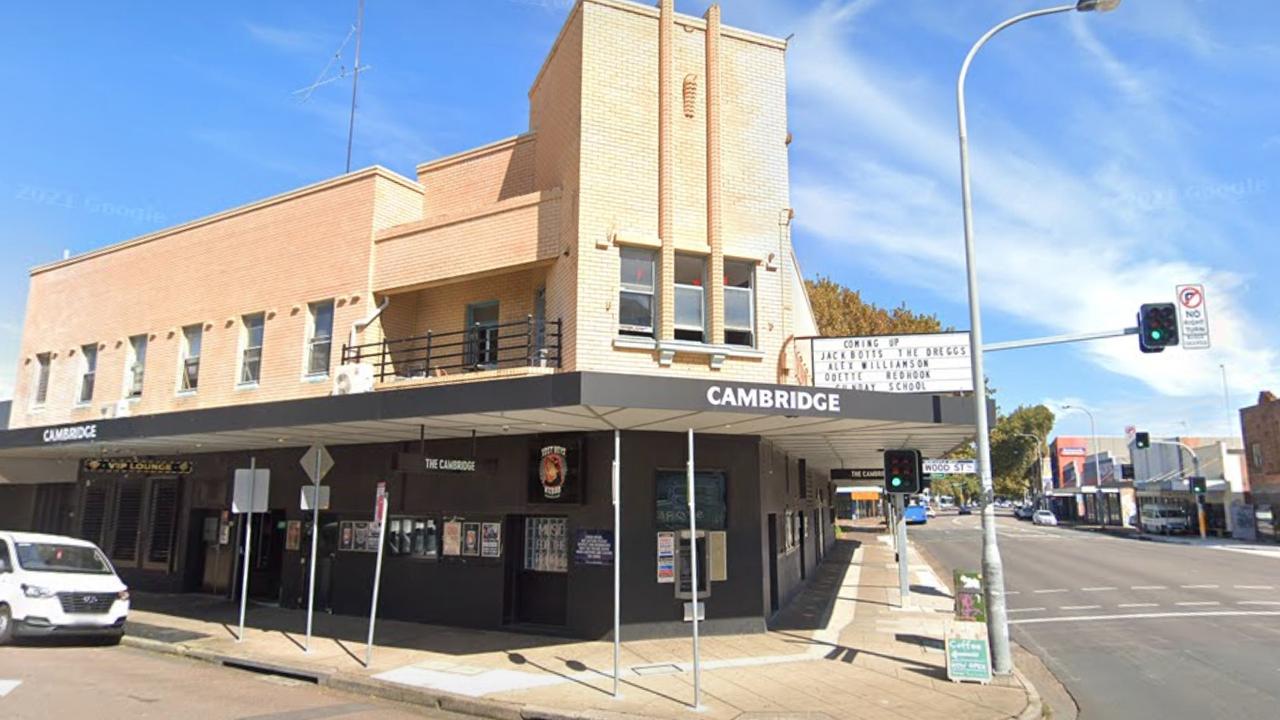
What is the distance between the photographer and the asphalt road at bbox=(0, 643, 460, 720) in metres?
8.98

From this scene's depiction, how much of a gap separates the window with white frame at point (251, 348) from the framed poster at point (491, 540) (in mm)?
7562

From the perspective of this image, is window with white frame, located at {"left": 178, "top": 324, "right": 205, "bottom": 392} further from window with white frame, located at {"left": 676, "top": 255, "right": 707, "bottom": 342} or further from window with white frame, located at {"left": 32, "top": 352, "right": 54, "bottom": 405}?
window with white frame, located at {"left": 676, "top": 255, "right": 707, "bottom": 342}

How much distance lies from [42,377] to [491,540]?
710 inches

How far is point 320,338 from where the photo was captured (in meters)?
17.6

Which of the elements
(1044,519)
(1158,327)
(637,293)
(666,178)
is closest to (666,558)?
(637,293)

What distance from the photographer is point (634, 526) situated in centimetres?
1345

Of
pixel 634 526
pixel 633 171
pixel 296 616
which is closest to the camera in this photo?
pixel 634 526

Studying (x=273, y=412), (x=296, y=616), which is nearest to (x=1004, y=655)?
(x=273, y=412)

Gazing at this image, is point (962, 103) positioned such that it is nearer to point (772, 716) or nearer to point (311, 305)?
point (772, 716)

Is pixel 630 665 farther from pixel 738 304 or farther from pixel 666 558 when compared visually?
pixel 738 304

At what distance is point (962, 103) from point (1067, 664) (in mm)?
8743

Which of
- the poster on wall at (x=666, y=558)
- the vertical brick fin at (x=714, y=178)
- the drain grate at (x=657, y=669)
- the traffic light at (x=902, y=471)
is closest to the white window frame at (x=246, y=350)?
the poster on wall at (x=666, y=558)

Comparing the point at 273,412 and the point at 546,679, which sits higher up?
the point at 273,412

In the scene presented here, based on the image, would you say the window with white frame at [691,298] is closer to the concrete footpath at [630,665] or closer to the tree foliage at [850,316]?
the concrete footpath at [630,665]
